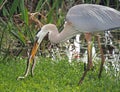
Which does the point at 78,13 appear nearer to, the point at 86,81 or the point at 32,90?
the point at 86,81

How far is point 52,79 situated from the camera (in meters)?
5.23

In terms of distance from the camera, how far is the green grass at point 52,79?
4707 millimetres

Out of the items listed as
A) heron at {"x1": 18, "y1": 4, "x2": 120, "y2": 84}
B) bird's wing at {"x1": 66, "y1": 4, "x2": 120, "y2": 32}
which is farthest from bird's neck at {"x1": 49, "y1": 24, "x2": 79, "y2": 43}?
bird's wing at {"x1": 66, "y1": 4, "x2": 120, "y2": 32}

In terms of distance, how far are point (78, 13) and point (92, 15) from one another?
17 cm

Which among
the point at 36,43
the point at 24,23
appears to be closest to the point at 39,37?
the point at 36,43

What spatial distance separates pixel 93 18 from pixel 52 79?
880 millimetres

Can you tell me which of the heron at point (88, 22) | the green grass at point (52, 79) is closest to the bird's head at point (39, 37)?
the heron at point (88, 22)

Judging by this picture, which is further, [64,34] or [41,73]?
[41,73]

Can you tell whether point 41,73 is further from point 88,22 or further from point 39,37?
point 88,22

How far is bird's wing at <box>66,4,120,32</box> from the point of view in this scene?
5.00 metres

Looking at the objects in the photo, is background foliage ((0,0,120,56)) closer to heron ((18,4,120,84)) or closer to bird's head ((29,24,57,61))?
bird's head ((29,24,57,61))

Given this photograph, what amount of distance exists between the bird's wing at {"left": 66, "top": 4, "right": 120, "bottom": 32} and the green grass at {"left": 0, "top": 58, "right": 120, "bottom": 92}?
2.08 feet

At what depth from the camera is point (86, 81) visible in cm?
518

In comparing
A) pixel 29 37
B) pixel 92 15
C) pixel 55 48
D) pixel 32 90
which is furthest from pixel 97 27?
pixel 55 48
